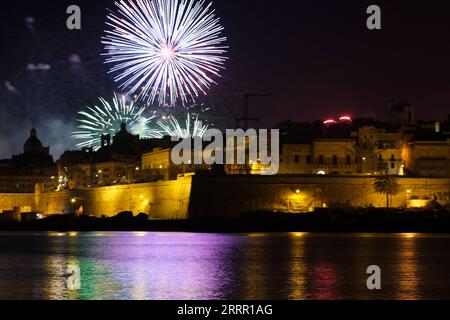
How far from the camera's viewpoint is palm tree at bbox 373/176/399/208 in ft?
191

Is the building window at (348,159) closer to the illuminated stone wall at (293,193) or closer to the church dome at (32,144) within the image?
the illuminated stone wall at (293,193)

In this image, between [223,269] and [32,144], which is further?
[32,144]

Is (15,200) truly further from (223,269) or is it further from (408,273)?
(408,273)

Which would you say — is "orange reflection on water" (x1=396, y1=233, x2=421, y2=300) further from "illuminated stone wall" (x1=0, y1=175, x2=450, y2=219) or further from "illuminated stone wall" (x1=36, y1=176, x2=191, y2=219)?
"illuminated stone wall" (x1=36, y1=176, x2=191, y2=219)

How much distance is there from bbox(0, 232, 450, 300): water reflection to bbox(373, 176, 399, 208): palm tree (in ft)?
33.6

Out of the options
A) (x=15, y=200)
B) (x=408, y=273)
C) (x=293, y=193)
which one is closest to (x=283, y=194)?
(x=293, y=193)

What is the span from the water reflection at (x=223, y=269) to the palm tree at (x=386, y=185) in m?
10.3

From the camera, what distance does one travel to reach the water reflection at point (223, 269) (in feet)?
81.4

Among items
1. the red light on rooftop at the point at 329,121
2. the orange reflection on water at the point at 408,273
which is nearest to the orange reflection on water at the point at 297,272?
Result: the orange reflection on water at the point at 408,273

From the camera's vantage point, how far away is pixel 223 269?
31.7 meters

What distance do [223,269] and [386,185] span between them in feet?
93.5

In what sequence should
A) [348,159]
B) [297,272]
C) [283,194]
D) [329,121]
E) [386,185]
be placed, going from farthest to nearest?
[329,121] → [348,159] → [283,194] → [386,185] → [297,272]
